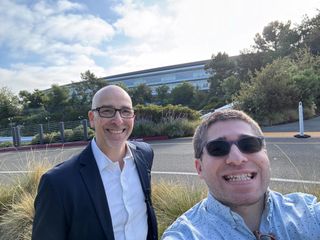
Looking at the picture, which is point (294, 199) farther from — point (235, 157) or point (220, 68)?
point (220, 68)

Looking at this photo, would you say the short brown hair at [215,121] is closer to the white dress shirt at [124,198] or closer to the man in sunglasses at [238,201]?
the man in sunglasses at [238,201]

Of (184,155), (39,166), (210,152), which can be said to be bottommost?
(184,155)

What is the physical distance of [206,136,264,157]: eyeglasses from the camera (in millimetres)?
1989

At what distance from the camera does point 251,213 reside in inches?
78.5

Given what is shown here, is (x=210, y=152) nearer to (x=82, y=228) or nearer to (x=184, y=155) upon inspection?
(x=82, y=228)

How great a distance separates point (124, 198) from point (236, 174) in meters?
1.13

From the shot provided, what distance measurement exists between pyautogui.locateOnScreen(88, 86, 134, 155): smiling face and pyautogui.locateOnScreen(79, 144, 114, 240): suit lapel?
23cm

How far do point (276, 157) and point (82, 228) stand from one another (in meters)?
7.72

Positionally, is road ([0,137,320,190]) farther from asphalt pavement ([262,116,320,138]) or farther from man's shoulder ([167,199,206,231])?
man's shoulder ([167,199,206,231])

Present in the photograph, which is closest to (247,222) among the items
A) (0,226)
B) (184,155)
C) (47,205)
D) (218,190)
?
(218,190)

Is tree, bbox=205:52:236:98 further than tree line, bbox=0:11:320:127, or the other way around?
tree, bbox=205:52:236:98

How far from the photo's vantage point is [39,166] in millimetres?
5895

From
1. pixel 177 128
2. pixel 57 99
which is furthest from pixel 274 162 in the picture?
pixel 57 99

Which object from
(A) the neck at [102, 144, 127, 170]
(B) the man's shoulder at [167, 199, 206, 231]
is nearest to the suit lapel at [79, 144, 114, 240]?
(A) the neck at [102, 144, 127, 170]
